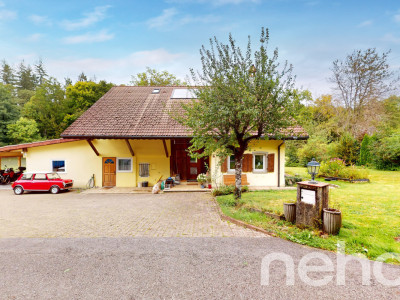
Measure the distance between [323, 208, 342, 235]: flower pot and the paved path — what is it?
2.94 ft

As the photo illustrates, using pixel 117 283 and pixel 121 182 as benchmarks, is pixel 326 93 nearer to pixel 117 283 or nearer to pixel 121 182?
pixel 121 182

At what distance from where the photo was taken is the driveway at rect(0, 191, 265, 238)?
211 inches

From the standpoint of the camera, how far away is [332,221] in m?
4.58

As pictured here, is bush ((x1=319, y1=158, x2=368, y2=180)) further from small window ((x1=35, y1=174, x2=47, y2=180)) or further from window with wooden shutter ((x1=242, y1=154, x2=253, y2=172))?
small window ((x1=35, y1=174, x2=47, y2=180))

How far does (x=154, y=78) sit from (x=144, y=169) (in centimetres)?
2047

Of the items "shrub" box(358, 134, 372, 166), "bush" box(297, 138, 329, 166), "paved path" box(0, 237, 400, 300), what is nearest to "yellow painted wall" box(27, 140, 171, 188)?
"paved path" box(0, 237, 400, 300)

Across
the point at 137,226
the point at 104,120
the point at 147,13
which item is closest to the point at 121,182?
the point at 104,120

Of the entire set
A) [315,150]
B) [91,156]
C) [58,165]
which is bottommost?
[58,165]

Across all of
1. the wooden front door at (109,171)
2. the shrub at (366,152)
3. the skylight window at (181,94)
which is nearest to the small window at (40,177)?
the wooden front door at (109,171)

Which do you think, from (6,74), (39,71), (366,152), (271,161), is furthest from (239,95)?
(6,74)

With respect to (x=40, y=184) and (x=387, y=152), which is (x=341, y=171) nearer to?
(x=387, y=152)

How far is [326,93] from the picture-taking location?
2912 centimetres

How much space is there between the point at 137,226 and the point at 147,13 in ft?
39.9

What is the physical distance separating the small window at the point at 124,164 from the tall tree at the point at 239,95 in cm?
766
